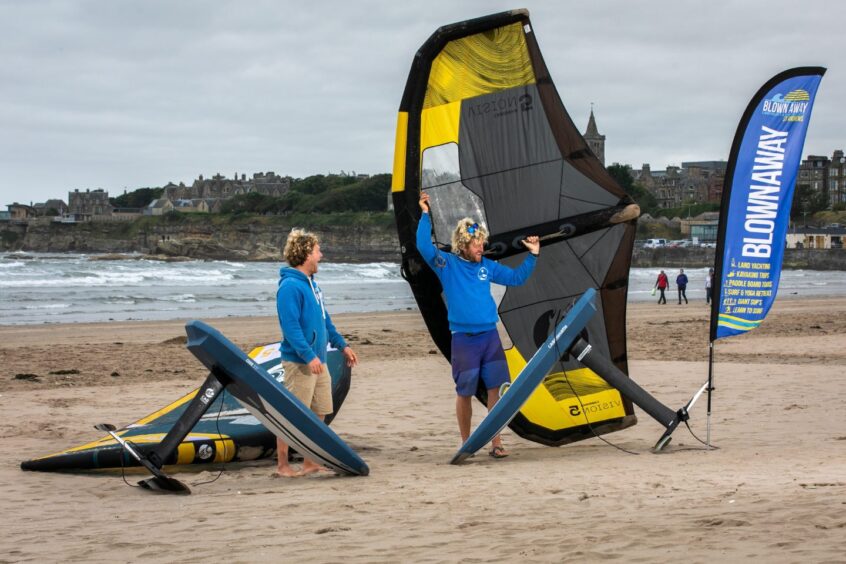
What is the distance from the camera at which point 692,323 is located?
18.9 meters

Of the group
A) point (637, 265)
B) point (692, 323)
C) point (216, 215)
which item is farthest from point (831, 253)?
point (216, 215)

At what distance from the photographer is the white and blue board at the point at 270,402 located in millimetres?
4656

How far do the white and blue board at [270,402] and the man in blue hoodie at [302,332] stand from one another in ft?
0.69

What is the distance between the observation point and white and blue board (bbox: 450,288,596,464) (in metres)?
5.12

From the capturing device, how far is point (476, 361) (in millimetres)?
5336

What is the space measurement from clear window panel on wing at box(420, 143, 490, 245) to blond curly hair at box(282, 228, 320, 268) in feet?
3.21

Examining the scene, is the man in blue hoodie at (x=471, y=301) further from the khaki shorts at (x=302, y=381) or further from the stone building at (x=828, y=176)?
the stone building at (x=828, y=176)

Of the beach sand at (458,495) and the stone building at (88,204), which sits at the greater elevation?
the stone building at (88,204)

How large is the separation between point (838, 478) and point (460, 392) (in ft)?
6.23

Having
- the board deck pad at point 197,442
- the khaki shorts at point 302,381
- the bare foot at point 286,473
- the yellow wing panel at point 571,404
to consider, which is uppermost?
the khaki shorts at point 302,381

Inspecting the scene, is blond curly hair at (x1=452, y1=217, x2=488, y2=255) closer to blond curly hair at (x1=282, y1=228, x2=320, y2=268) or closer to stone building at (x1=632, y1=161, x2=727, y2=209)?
blond curly hair at (x1=282, y1=228, x2=320, y2=268)

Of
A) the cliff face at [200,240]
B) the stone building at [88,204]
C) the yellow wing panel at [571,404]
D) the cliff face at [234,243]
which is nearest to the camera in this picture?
the yellow wing panel at [571,404]

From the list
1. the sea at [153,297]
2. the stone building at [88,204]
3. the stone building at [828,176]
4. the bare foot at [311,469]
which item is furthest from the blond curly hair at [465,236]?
the stone building at [88,204]

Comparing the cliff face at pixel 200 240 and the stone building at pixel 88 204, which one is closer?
the cliff face at pixel 200 240
